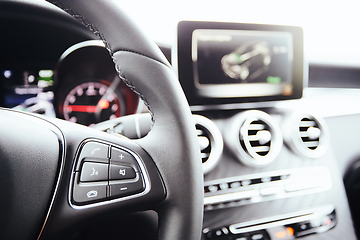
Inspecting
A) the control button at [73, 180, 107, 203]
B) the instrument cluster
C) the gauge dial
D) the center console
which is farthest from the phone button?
the gauge dial

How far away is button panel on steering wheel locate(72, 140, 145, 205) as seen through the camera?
420 millimetres

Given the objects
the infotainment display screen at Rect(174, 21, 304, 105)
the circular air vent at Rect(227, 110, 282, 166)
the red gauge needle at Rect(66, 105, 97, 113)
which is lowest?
the red gauge needle at Rect(66, 105, 97, 113)

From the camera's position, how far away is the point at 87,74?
5.37 feet

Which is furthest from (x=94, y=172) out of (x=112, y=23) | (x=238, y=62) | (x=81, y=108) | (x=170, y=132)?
(x=81, y=108)

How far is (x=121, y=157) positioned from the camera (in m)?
0.45

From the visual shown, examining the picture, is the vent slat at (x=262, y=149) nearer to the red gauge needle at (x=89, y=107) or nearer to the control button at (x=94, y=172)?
the control button at (x=94, y=172)

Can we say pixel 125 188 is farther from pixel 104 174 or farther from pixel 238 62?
pixel 238 62

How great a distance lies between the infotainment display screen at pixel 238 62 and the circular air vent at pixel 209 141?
94 millimetres

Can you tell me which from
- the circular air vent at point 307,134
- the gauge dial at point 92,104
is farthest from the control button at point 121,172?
the gauge dial at point 92,104

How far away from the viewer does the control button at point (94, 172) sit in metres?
0.43

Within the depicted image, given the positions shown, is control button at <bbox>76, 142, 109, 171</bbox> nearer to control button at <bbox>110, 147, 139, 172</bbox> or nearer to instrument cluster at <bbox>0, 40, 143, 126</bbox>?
control button at <bbox>110, 147, 139, 172</bbox>

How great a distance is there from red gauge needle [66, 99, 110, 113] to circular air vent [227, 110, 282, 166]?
1.02 meters

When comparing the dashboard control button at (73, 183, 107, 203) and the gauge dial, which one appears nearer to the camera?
the dashboard control button at (73, 183, 107, 203)

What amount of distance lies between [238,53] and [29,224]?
0.77 metres
